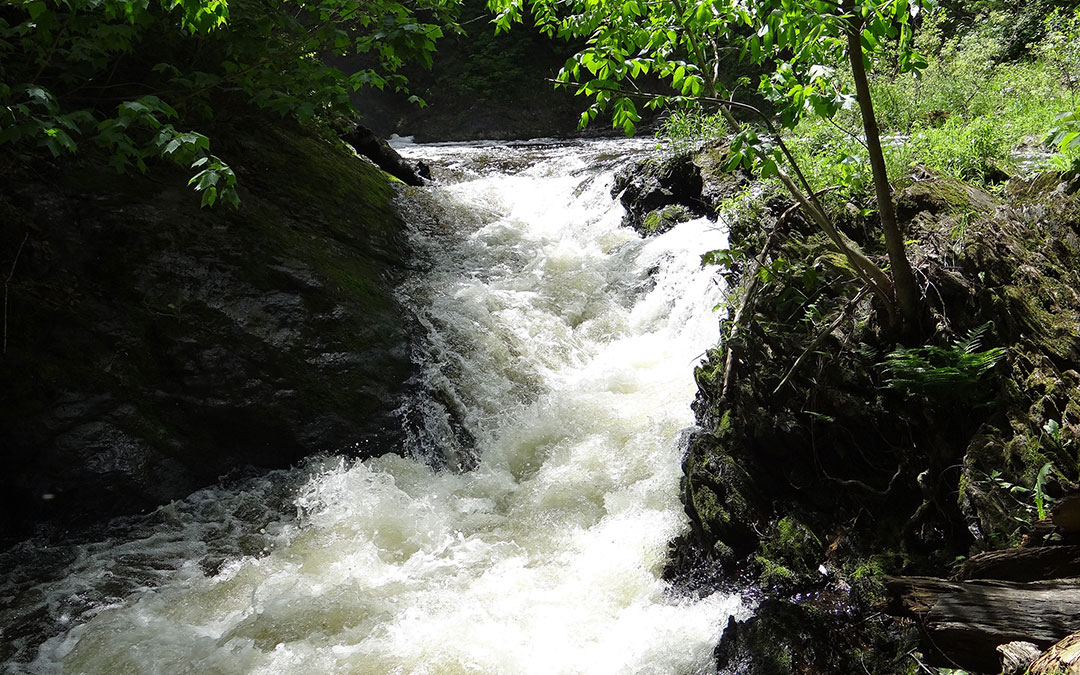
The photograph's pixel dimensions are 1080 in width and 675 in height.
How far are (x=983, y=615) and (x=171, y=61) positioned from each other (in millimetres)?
6830

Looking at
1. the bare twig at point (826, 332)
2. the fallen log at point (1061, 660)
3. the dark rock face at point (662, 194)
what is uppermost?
the dark rock face at point (662, 194)

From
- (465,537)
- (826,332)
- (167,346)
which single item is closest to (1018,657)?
(826,332)

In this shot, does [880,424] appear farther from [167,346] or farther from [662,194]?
[662,194]

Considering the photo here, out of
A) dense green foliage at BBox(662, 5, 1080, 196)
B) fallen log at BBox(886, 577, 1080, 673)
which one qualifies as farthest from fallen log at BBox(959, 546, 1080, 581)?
dense green foliage at BBox(662, 5, 1080, 196)

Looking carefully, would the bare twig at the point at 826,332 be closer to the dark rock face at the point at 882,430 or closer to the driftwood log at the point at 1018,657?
the dark rock face at the point at 882,430

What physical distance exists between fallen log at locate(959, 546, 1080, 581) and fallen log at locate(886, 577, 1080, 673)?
8 cm

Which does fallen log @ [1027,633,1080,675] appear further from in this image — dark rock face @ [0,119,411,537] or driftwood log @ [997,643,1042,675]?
dark rock face @ [0,119,411,537]

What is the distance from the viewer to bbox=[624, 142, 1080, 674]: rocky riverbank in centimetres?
270

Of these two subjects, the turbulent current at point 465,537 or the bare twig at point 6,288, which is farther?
the bare twig at point 6,288

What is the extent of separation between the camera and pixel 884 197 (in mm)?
2852

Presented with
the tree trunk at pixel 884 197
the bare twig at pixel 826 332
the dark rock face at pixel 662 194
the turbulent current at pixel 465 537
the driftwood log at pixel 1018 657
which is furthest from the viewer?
the dark rock face at pixel 662 194

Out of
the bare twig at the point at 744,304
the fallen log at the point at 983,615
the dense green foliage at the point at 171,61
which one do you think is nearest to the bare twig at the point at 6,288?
the dense green foliage at the point at 171,61

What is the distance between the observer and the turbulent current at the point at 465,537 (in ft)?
10.8

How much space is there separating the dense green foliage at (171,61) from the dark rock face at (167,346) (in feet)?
1.90
